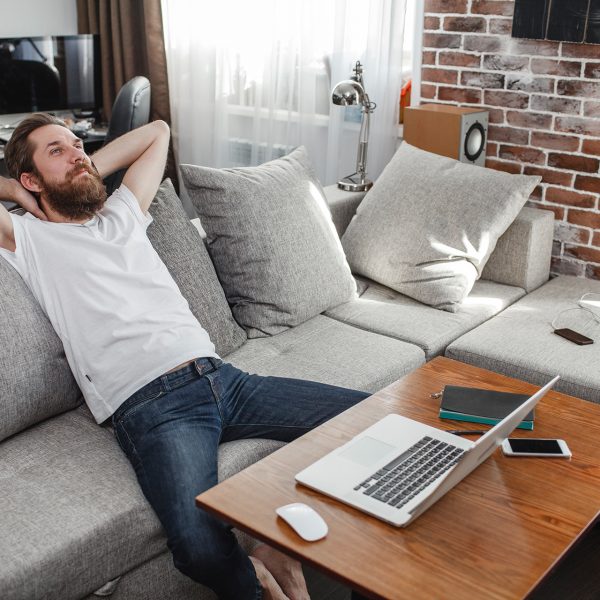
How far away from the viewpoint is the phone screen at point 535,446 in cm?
162

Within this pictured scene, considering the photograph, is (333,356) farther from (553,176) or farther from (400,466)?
(553,176)

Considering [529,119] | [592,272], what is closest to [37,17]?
→ [529,119]

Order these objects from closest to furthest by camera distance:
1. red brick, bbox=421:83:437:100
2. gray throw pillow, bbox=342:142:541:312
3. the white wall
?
gray throw pillow, bbox=342:142:541:312
red brick, bbox=421:83:437:100
the white wall

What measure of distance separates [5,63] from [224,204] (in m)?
2.34

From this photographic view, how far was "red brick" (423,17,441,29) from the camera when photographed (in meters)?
3.44

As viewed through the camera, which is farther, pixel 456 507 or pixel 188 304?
pixel 188 304

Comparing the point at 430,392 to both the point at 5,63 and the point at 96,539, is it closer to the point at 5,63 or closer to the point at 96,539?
the point at 96,539

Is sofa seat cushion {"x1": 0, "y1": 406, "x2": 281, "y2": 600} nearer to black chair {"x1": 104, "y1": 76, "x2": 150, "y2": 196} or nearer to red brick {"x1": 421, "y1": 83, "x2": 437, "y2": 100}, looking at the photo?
black chair {"x1": 104, "y1": 76, "x2": 150, "y2": 196}

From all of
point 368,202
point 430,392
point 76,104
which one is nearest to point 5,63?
point 76,104

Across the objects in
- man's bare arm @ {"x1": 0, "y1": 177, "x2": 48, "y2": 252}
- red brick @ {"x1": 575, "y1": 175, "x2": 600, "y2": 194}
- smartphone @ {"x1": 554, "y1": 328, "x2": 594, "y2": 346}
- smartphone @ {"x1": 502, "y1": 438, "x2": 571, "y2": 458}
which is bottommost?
smartphone @ {"x1": 554, "y1": 328, "x2": 594, "y2": 346}

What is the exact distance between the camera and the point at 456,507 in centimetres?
144

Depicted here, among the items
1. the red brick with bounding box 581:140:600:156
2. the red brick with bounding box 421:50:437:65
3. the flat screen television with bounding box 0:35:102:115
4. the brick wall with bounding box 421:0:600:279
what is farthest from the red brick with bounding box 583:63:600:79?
the flat screen television with bounding box 0:35:102:115

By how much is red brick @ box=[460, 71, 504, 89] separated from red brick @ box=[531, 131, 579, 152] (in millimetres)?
Answer: 256

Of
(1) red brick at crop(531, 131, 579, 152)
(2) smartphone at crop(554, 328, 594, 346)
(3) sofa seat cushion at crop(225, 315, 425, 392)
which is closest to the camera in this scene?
(3) sofa seat cushion at crop(225, 315, 425, 392)
